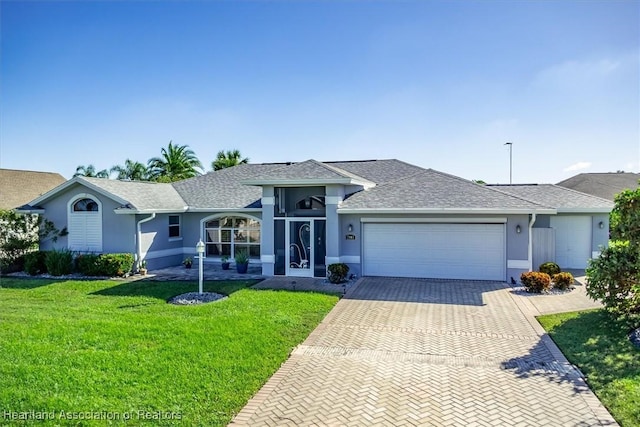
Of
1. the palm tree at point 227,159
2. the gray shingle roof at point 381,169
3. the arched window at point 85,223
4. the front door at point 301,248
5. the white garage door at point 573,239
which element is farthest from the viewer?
the palm tree at point 227,159

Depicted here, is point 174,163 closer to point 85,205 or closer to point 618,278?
point 85,205

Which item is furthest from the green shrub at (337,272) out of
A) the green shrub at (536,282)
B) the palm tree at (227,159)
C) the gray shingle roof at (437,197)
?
the palm tree at (227,159)

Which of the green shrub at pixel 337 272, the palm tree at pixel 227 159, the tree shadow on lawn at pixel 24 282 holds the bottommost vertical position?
the tree shadow on lawn at pixel 24 282

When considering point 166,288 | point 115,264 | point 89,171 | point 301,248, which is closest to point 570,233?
point 301,248

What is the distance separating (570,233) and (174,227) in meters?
19.6

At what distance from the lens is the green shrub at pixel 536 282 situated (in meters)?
14.2

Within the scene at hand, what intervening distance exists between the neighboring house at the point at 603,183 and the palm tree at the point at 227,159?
111 feet

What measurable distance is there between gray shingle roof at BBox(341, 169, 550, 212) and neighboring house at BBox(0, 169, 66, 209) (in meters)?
28.5

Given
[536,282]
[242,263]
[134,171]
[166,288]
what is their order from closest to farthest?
[536,282] < [166,288] < [242,263] < [134,171]

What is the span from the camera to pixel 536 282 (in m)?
14.2

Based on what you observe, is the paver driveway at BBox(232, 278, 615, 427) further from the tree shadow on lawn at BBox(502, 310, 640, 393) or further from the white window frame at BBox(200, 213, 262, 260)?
the white window frame at BBox(200, 213, 262, 260)

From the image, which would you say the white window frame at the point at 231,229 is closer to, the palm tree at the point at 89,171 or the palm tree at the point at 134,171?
the palm tree at the point at 134,171

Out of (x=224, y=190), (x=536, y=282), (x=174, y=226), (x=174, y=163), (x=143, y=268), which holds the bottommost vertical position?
(x=143, y=268)

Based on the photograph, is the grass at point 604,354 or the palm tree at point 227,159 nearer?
the grass at point 604,354
